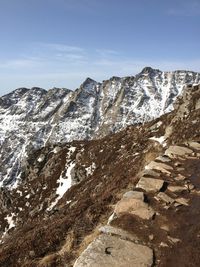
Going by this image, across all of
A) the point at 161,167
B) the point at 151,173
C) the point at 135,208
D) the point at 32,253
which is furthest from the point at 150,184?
the point at 32,253

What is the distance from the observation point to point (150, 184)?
643 inches

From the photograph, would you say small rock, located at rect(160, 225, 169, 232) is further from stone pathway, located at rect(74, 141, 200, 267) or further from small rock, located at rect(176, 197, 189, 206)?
small rock, located at rect(176, 197, 189, 206)

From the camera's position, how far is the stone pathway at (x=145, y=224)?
36.2 feet

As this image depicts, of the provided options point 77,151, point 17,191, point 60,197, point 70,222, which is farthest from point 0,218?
point 70,222

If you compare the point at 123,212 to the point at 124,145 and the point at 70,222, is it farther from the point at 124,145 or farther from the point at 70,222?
the point at 124,145

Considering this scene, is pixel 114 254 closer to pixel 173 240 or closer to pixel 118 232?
pixel 118 232

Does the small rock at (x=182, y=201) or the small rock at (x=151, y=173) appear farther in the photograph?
the small rock at (x=151, y=173)

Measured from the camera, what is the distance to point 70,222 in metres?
15.8

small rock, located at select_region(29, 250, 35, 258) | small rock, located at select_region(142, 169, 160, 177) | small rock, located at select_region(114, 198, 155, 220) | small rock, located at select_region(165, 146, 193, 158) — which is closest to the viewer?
small rock, located at select_region(29, 250, 35, 258)

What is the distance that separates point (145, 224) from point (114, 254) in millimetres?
2260

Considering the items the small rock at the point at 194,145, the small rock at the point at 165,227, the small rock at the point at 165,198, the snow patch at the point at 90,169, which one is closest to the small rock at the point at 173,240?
the small rock at the point at 165,227

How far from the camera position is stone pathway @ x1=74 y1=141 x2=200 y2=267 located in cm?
1104

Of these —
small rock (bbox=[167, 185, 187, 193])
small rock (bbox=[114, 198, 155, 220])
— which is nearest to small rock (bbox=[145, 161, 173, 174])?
small rock (bbox=[167, 185, 187, 193])

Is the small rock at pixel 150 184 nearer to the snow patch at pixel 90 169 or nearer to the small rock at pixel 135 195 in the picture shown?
the small rock at pixel 135 195
